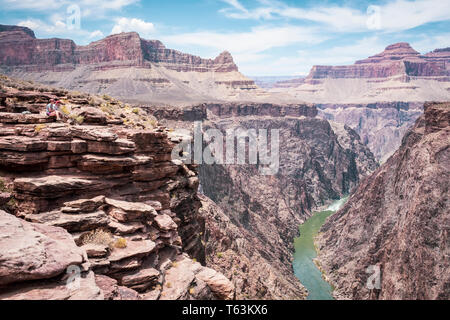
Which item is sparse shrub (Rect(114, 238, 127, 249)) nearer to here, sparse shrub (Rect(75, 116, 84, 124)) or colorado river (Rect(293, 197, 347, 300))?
sparse shrub (Rect(75, 116, 84, 124))

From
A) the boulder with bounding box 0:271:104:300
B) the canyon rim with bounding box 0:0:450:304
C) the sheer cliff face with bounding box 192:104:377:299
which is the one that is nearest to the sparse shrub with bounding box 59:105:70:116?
the canyon rim with bounding box 0:0:450:304

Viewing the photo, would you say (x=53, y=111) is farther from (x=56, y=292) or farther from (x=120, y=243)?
(x=56, y=292)

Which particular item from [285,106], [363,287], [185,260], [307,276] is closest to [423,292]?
[363,287]

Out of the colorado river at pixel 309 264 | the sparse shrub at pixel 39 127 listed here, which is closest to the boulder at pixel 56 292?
the sparse shrub at pixel 39 127

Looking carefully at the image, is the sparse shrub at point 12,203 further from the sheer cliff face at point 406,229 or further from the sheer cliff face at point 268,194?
the sheer cliff face at point 406,229

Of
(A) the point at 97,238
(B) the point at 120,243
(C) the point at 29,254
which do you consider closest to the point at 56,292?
(C) the point at 29,254
